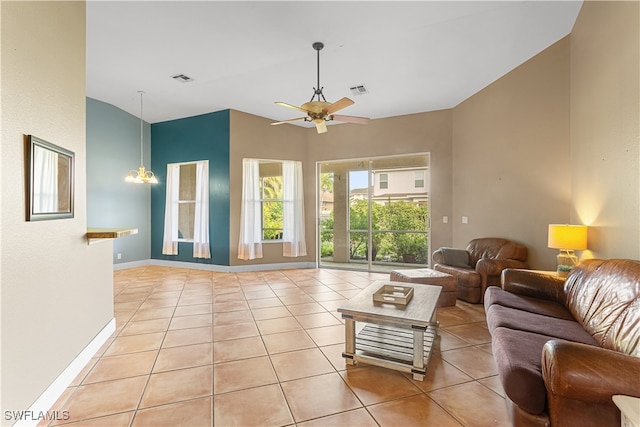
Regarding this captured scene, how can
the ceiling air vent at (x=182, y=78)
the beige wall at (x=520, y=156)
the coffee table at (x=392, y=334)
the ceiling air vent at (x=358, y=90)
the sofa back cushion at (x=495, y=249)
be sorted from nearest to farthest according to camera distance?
the coffee table at (x=392, y=334) < the beige wall at (x=520, y=156) < the sofa back cushion at (x=495, y=249) < the ceiling air vent at (x=182, y=78) < the ceiling air vent at (x=358, y=90)

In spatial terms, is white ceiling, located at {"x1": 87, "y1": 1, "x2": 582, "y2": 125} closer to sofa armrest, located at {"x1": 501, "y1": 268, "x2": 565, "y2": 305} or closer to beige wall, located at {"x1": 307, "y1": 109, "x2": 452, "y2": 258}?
beige wall, located at {"x1": 307, "y1": 109, "x2": 452, "y2": 258}

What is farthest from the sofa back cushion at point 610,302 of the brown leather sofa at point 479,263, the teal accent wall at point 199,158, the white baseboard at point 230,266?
the teal accent wall at point 199,158

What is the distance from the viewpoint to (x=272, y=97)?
5.30 meters

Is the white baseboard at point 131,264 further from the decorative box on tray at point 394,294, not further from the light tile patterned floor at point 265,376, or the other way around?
the decorative box on tray at point 394,294

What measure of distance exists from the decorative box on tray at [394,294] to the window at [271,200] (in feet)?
13.2

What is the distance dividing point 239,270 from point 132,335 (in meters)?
3.16

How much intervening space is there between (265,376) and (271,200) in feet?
15.0

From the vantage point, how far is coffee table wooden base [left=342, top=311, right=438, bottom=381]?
217 centimetres

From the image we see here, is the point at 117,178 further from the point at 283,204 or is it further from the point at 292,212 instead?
the point at 292,212

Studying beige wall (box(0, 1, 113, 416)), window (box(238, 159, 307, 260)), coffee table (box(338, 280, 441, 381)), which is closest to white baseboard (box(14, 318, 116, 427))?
beige wall (box(0, 1, 113, 416))

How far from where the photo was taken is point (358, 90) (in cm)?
490

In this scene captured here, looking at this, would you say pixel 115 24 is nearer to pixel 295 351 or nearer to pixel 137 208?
pixel 295 351

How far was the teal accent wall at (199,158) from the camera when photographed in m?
6.12

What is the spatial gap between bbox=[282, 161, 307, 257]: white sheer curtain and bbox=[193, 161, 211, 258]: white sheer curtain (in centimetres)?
159
